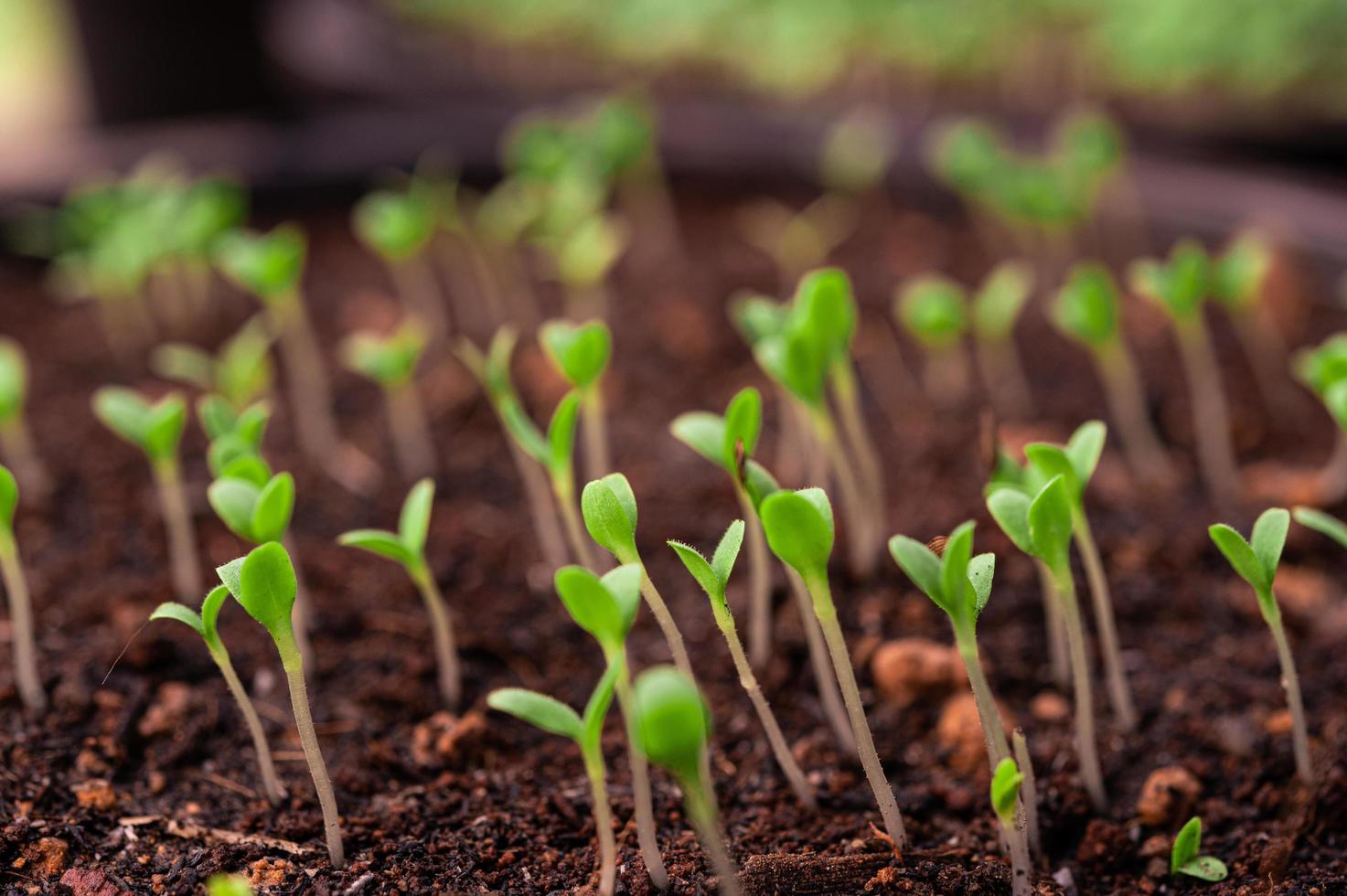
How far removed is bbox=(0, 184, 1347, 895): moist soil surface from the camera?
0.98 meters

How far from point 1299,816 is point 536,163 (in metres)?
1.38

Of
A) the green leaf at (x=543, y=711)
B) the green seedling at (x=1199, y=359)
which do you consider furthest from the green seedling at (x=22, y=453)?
the green seedling at (x=1199, y=359)

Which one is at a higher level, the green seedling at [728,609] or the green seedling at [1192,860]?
the green seedling at [728,609]

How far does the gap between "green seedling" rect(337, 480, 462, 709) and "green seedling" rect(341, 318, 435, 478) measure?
0.33 metres

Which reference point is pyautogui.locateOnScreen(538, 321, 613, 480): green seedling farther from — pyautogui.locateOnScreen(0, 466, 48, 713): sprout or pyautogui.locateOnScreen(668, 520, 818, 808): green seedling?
pyautogui.locateOnScreen(0, 466, 48, 713): sprout

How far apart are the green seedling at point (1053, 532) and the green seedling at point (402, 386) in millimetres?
732

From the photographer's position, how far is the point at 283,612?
3.03 feet

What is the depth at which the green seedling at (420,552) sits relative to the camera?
1021mm

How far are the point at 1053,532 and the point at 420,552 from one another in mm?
505

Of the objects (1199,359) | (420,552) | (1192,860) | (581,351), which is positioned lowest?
(1192,860)

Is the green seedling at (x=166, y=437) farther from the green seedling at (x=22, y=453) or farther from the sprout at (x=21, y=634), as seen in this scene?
the green seedling at (x=22, y=453)

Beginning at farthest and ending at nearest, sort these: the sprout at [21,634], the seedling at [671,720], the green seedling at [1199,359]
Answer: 1. the green seedling at [1199,359]
2. the sprout at [21,634]
3. the seedling at [671,720]

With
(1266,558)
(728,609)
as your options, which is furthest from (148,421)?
(1266,558)

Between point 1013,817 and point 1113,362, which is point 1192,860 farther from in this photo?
point 1113,362
